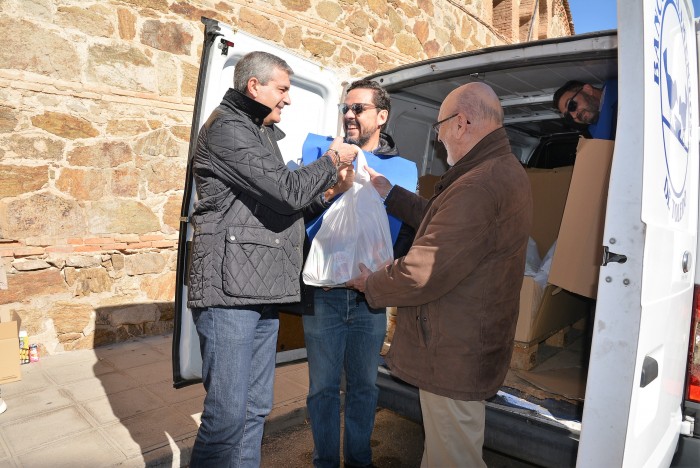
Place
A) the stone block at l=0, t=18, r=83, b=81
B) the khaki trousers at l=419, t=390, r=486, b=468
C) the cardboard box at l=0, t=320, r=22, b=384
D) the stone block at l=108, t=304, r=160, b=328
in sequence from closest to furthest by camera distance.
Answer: the khaki trousers at l=419, t=390, r=486, b=468, the cardboard box at l=0, t=320, r=22, b=384, the stone block at l=0, t=18, r=83, b=81, the stone block at l=108, t=304, r=160, b=328

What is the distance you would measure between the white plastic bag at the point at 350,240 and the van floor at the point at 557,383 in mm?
984

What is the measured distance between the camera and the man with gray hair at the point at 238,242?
1.87 m

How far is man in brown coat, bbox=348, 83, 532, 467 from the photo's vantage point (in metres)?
1.68

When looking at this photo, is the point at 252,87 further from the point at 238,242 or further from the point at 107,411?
the point at 107,411

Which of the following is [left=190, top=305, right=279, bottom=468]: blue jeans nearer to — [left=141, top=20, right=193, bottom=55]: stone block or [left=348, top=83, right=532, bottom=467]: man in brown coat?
[left=348, top=83, right=532, bottom=467]: man in brown coat

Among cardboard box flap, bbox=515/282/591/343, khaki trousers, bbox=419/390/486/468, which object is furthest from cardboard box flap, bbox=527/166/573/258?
khaki trousers, bbox=419/390/486/468

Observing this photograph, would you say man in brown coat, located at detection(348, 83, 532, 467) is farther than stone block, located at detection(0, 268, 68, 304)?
No

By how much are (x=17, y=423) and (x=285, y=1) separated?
4.87m

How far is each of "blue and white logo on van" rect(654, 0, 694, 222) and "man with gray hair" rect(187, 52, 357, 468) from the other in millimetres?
1195

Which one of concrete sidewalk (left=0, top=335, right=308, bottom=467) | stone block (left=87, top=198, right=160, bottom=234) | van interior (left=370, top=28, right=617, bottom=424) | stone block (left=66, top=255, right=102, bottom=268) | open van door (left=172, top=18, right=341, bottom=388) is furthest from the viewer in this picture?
stone block (left=87, top=198, right=160, bottom=234)

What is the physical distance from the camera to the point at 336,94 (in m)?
3.04

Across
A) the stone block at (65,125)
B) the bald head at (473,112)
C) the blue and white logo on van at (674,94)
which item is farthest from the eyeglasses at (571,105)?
the stone block at (65,125)

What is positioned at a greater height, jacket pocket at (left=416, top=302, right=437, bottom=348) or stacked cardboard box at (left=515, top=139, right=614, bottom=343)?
stacked cardboard box at (left=515, top=139, right=614, bottom=343)

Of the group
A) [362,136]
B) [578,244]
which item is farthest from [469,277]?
[362,136]
